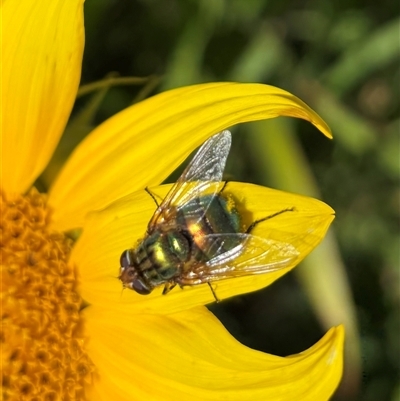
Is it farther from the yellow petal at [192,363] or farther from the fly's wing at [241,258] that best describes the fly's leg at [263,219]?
the yellow petal at [192,363]

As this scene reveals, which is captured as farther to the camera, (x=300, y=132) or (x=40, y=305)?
(x=300, y=132)

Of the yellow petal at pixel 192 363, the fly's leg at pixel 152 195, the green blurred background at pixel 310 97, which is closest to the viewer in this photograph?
the yellow petal at pixel 192 363

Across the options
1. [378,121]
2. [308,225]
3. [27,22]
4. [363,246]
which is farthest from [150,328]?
[378,121]

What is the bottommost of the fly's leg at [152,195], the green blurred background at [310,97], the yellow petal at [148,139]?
the green blurred background at [310,97]

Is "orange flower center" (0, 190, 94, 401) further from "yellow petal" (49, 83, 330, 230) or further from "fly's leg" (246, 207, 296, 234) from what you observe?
"fly's leg" (246, 207, 296, 234)

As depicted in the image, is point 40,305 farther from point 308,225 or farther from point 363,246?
point 363,246

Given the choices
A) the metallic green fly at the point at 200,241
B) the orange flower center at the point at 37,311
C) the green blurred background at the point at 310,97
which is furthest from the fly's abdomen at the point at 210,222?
the green blurred background at the point at 310,97

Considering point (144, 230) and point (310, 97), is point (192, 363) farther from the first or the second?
point (310, 97)
